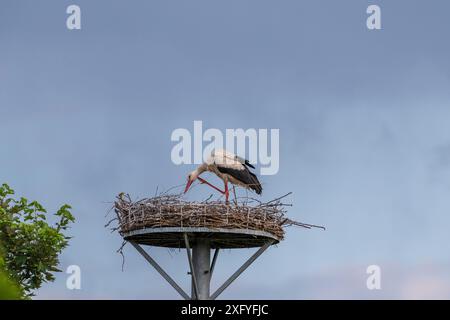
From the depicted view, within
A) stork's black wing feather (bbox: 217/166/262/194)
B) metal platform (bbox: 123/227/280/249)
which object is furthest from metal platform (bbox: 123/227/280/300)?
stork's black wing feather (bbox: 217/166/262/194)

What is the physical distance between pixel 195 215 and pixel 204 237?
116 cm

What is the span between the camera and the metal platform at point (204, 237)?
15.7 meters

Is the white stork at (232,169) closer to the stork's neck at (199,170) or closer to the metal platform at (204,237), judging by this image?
the stork's neck at (199,170)

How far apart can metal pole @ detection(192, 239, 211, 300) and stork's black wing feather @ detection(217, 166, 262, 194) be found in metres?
1.83

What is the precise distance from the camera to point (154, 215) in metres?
15.9

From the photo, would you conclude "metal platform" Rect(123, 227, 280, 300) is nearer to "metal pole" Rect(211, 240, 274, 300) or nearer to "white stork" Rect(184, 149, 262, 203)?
"metal pole" Rect(211, 240, 274, 300)

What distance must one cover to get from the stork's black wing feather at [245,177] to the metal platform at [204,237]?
1.32 metres

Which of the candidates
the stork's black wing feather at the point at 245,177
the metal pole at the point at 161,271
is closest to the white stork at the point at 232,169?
the stork's black wing feather at the point at 245,177

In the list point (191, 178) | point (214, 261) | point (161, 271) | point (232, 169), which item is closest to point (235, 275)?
point (214, 261)

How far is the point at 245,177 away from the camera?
1772 cm

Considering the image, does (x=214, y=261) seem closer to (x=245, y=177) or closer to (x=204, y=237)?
→ (x=204, y=237)

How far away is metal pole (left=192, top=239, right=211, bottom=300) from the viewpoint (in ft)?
54.6
